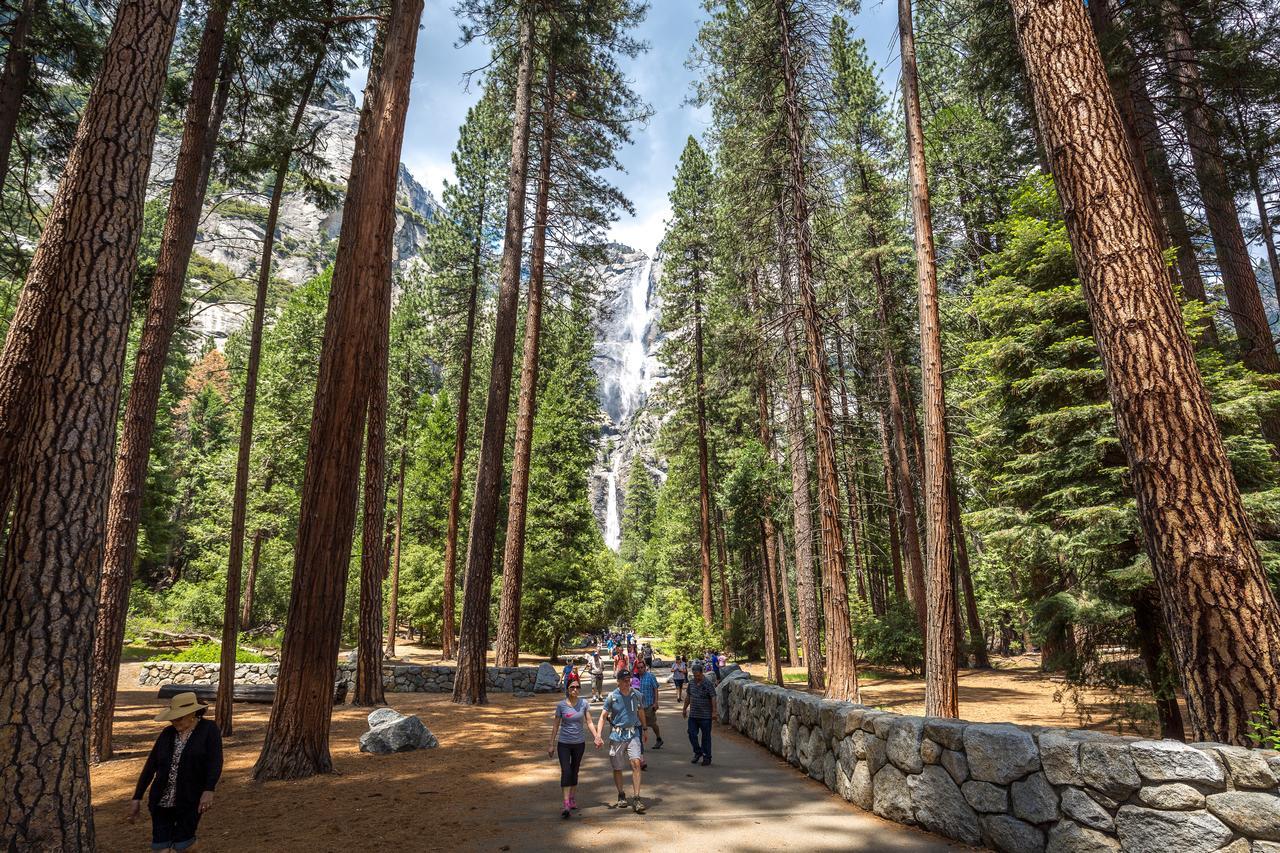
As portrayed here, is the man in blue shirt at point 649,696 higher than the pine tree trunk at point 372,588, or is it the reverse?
the pine tree trunk at point 372,588

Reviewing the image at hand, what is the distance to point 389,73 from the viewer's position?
751 centimetres

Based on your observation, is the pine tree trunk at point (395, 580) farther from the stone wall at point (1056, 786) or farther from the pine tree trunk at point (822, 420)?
the stone wall at point (1056, 786)

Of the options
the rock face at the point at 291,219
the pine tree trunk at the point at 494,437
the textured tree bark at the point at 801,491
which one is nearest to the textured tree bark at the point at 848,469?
the textured tree bark at the point at 801,491

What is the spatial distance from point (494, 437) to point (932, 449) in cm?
817

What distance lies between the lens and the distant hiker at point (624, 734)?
19.6ft

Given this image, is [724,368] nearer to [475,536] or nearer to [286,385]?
[475,536]

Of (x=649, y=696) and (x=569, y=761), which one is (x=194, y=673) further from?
(x=569, y=761)

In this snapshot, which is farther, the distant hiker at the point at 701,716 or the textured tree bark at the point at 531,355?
the textured tree bark at the point at 531,355

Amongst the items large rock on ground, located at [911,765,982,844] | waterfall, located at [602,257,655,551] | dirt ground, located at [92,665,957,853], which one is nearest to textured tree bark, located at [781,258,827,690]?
dirt ground, located at [92,665,957,853]

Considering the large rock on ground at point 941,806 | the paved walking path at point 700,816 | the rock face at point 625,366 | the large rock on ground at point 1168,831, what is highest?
the rock face at point 625,366

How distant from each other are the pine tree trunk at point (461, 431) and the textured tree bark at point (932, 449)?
14650 millimetres

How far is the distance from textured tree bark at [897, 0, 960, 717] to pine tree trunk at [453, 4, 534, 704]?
300 inches

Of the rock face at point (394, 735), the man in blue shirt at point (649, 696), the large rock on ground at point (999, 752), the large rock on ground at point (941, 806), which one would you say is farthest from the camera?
the man in blue shirt at point (649, 696)

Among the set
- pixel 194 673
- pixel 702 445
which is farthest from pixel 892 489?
pixel 194 673
